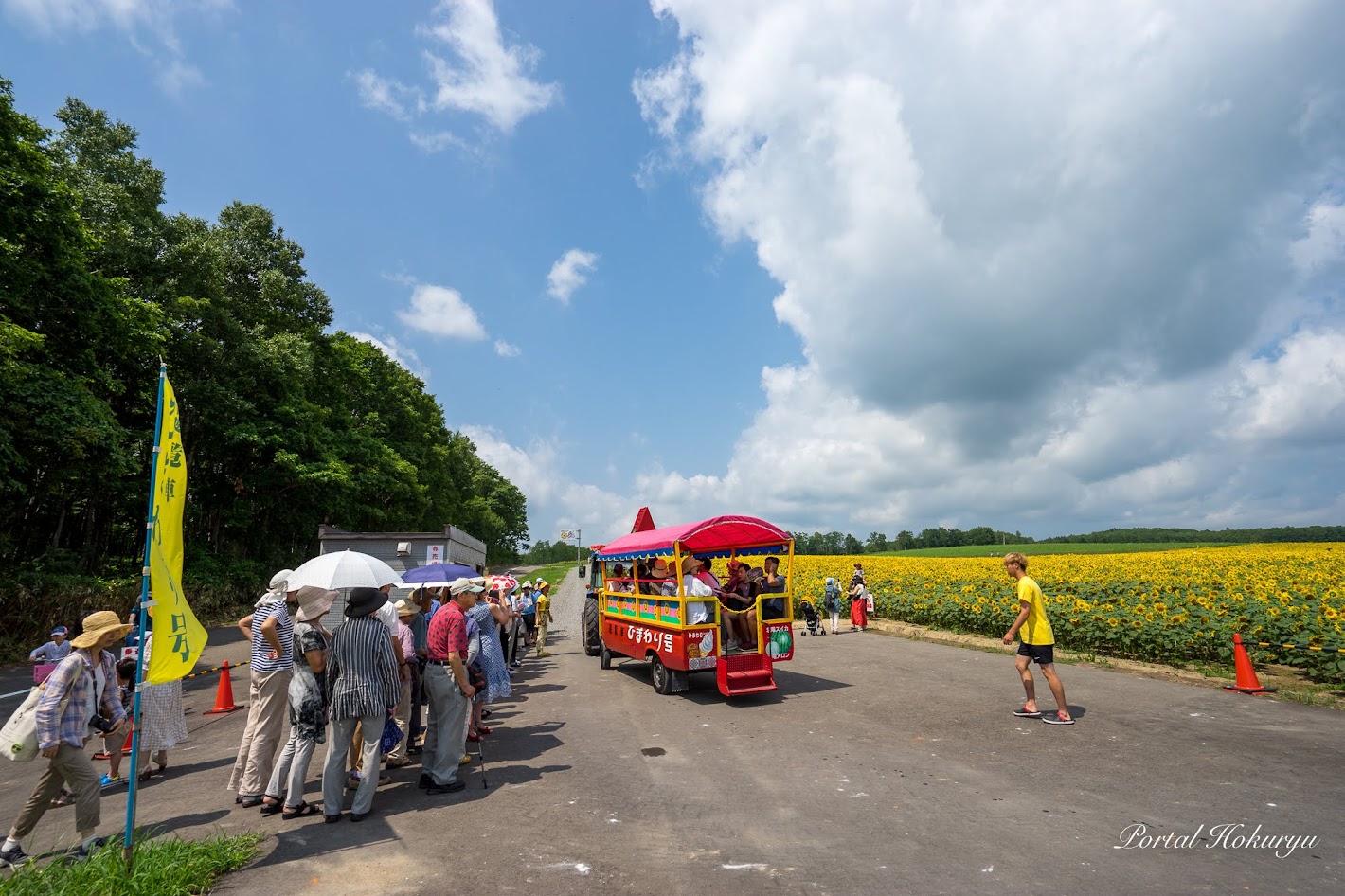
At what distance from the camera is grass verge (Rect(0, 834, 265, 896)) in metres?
3.95

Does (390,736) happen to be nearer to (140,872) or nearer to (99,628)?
(140,872)

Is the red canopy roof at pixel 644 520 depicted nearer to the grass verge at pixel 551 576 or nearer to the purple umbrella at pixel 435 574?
the purple umbrella at pixel 435 574

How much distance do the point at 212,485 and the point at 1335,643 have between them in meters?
36.1

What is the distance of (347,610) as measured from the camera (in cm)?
566

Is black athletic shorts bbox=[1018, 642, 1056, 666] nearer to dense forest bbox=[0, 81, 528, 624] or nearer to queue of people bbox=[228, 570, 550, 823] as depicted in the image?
queue of people bbox=[228, 570, 550, 823]

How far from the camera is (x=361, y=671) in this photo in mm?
5508

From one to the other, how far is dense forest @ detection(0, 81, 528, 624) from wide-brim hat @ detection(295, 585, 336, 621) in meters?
13.5

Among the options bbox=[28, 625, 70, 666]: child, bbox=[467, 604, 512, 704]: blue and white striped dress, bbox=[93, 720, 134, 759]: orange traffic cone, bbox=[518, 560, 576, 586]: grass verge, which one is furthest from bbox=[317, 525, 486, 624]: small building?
bbox=[518, 560, 576, 586]: grass verge

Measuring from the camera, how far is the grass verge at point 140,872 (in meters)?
3.95

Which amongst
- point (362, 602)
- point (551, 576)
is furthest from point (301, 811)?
point (551, 576)

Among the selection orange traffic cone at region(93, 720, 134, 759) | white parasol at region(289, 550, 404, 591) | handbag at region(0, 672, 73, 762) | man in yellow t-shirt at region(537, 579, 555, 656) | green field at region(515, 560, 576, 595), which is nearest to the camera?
handbag at region(0, 672, 73, 762)

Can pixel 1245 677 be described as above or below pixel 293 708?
below

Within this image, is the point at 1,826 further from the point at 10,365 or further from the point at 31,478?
the point at 31,478

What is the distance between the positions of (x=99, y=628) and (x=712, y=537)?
26.9ft
